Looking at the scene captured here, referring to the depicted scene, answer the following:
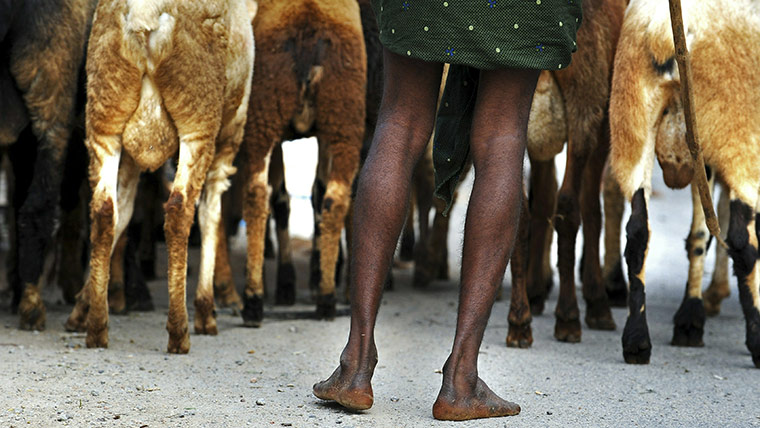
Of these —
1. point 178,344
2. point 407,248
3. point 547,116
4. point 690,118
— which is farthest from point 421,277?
point 690,118

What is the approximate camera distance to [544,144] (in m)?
5.76

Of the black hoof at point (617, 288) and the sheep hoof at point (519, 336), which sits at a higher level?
the black hoof at point (617, 288)

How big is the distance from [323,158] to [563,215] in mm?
1783

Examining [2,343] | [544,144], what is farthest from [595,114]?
[2,343]

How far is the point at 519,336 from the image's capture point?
5250mm

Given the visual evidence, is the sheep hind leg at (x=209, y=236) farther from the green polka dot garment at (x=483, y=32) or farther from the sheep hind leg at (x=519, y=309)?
the green polka dot garment at (x=483, y=32)

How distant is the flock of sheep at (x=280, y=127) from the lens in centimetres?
475

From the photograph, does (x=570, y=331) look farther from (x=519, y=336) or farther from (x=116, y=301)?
(x=116, y=301)

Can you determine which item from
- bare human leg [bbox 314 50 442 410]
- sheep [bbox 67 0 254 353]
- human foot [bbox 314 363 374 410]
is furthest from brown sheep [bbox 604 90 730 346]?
human foot [bbox 314 363 374 410]

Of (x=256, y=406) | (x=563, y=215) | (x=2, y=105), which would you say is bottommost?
(x=256, y=406)

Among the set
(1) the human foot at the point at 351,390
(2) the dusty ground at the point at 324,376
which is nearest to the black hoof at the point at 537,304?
(2) the dusty ground at the point at 324,376

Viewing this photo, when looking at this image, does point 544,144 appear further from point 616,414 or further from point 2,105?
point 2,105

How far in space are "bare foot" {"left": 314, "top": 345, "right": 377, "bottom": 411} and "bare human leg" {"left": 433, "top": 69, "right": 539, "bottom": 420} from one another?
0.76ft

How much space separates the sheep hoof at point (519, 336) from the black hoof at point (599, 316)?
0.92 metres
